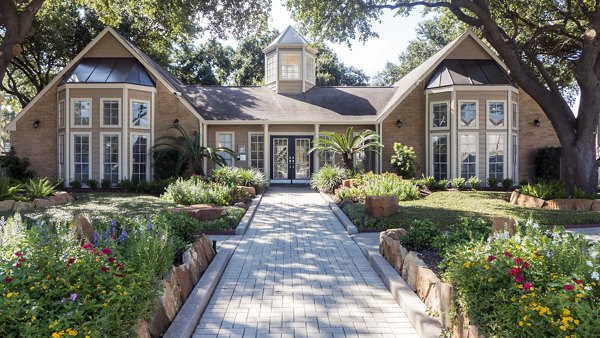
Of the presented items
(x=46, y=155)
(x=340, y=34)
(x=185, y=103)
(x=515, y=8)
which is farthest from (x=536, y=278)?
(x=46, y=155)

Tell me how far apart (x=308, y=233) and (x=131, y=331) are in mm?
6485

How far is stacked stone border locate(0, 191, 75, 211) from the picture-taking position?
12031 millimetres

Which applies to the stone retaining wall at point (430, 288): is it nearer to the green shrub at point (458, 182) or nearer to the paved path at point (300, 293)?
the paved path at point (300, 293)

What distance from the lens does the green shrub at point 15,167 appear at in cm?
1842

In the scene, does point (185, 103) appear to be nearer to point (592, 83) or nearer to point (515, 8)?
point (515, 8)

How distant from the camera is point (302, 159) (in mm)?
21016

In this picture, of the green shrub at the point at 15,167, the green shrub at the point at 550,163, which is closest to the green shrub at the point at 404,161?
the green shrub at the point at 550,163

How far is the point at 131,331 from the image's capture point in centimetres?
322

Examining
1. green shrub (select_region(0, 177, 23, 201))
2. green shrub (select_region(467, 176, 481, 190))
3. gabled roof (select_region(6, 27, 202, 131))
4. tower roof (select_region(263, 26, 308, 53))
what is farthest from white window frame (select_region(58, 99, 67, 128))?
green shrub (select_region(467, 176, 481, 190))

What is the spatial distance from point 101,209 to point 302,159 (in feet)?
35.9

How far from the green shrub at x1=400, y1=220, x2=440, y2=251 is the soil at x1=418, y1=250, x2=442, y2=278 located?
6.0 inches

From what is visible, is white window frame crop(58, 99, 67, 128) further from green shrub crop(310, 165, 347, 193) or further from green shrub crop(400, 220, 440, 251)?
green shrub crop(400, 220, 440, 251)

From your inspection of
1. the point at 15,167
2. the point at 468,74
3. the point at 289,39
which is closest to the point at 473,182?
the point at 468,74

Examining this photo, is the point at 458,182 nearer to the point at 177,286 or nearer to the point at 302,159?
the point at 302,159
